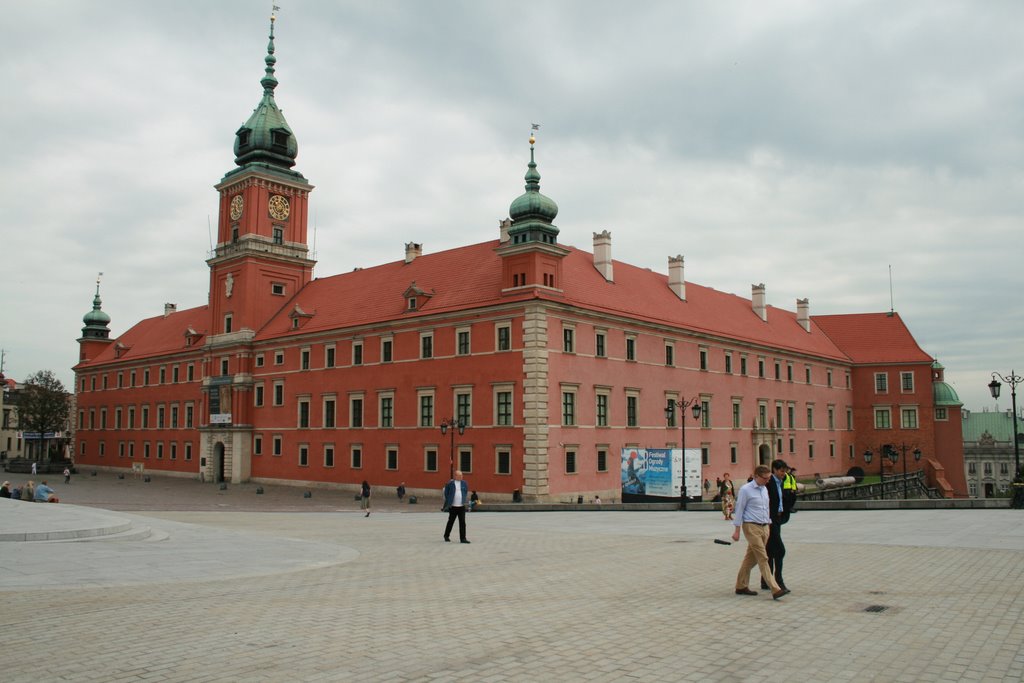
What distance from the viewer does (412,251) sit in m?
52.1

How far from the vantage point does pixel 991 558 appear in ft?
45.7

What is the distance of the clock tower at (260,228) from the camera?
56.8 metres

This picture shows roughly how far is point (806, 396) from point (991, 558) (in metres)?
50.6

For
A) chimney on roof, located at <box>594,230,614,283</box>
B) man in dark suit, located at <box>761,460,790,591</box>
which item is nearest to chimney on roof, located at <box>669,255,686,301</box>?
chimney on roof, located at <box>594,230,614,283</box>

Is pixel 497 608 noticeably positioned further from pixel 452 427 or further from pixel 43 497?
pixel 452 427

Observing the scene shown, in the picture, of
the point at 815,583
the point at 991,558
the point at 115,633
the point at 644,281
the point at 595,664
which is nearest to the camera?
the point at 595,664

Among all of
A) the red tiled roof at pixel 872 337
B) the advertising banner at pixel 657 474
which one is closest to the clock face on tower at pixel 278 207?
the advertising banner at pixel 657 474

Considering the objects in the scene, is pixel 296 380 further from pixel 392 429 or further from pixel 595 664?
pixel 595 664

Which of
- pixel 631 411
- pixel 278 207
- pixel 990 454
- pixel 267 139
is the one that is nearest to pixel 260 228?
pixel 278 207

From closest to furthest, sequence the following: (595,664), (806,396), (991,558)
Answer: (595,664)
(991,558)
(806,396)

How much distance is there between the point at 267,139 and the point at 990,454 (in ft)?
341

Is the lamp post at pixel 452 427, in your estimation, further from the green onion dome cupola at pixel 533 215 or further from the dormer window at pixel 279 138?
the dormer window at pixel 279 138

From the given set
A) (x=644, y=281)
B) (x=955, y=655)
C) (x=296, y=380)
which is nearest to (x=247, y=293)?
(x=296, y=380)

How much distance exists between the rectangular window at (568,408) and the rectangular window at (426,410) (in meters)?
7.54
